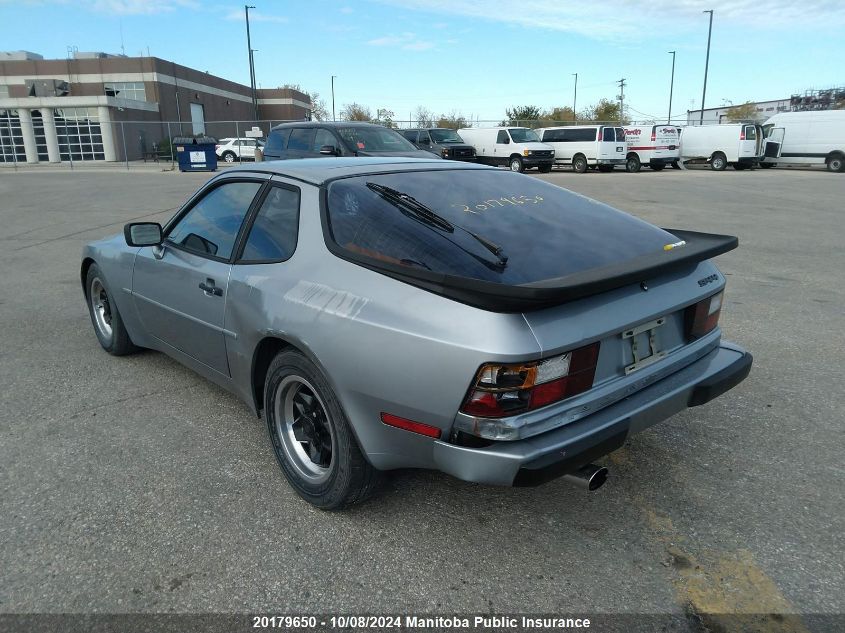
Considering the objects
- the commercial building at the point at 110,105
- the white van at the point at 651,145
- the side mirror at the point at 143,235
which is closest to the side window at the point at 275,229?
the side mirror at the point at 143,235

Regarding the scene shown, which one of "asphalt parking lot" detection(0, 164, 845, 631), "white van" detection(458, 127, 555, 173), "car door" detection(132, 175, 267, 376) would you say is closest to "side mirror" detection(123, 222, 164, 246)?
"car door" detection(132, 175, 267, 376)

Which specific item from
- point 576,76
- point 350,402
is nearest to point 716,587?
point 350,402

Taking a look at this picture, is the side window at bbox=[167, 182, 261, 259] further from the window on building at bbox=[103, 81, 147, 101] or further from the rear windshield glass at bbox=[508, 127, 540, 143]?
the window on building at bbox=[103, 81, 147, 101]

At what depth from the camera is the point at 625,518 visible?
2771 millimetres

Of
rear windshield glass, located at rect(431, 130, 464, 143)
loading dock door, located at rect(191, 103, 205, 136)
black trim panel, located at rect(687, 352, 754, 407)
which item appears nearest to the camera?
black trim panel, located at rect(687, 352, 754, 407)

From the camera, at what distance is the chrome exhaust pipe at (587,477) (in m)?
2.36

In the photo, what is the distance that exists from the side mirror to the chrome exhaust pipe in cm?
272

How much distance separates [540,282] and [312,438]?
1269mm

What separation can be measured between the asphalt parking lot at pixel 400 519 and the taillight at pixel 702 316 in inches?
28.1

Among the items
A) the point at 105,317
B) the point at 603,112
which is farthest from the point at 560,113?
the point at 105,317

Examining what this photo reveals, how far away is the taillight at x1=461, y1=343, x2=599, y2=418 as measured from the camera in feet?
7.12

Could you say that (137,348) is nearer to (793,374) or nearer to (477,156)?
(793,374)

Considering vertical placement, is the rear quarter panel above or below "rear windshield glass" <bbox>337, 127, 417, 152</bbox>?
below

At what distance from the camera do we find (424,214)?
278cm
